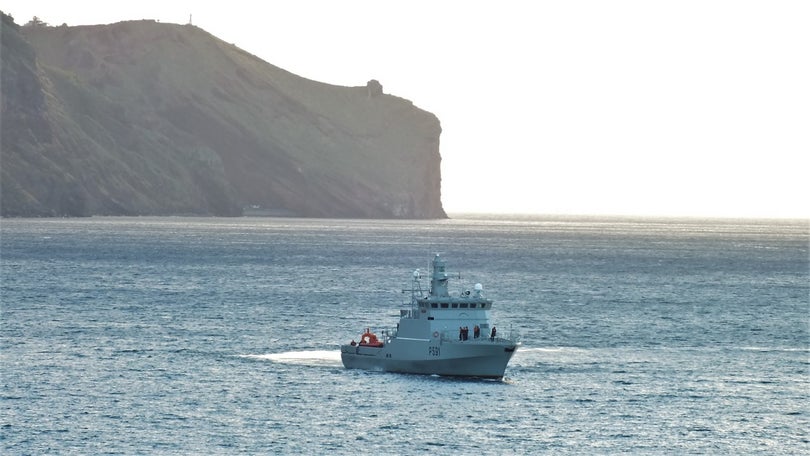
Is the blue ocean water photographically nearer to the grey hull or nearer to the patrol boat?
the grey hull

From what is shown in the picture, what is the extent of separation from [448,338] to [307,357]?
15489 millimetres

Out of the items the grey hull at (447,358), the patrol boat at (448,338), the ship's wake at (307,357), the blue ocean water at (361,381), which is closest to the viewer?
the blue ocean water at (361,381)

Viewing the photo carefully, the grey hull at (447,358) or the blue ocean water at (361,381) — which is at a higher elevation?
the grey hull at (447,358)

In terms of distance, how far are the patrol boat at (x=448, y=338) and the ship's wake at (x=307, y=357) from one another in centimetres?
837

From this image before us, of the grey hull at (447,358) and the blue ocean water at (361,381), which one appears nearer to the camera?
the blue ocean water at (361,381)

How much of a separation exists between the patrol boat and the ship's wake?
330 inches

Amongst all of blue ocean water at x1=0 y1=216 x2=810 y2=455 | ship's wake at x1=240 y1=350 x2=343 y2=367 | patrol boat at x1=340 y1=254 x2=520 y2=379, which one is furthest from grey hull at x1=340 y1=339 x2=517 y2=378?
ship's wake at x1=240 y1=350 x2=343 y2=367

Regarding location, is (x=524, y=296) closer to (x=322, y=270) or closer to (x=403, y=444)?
(x=322, y=270)

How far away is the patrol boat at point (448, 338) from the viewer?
8100cm

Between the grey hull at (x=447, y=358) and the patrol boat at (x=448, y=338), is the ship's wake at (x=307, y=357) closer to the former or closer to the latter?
the grey hull at (x=447, y=358)

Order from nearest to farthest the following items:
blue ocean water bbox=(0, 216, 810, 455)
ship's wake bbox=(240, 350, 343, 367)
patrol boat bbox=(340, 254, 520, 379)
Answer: blue ocean water bbox=(0, 216, 810, 455)
patrol boat bbox=(340, 254, 520, 379)
ship's wake bbox=(240, 350, 343, 367)

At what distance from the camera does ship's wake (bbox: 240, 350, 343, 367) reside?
9112cm

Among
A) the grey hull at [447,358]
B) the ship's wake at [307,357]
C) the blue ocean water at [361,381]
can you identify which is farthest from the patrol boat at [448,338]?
A: the ship's wake at [307,357]

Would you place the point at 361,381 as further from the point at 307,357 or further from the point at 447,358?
the point at 307,357
